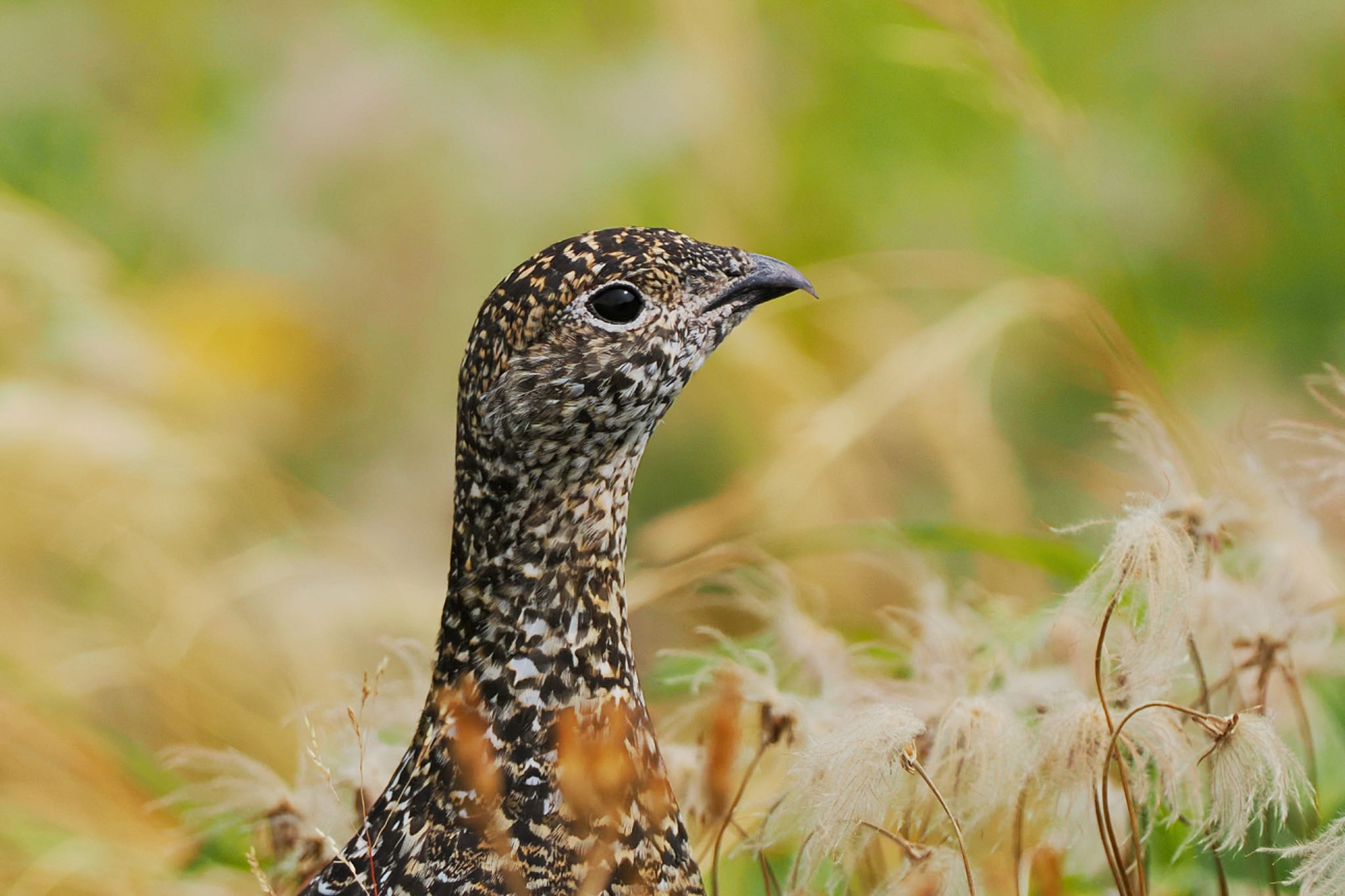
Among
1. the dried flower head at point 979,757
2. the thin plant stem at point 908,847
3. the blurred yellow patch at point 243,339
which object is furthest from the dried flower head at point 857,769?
the blurred yellow patch at point 243,339

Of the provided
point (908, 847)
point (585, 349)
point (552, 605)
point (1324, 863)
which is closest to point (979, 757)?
point (908, 847)

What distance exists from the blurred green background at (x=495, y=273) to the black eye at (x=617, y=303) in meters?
1.00

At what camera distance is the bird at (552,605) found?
58.8 inches

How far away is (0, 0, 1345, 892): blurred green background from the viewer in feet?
9.84

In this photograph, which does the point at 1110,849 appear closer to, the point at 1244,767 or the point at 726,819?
the point at 1244,767

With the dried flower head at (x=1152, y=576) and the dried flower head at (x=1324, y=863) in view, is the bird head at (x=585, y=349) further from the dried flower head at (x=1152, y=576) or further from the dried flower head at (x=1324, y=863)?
the dried flower head at (x=1324, y=863)

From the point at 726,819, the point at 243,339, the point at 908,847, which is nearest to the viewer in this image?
the point at 908,847

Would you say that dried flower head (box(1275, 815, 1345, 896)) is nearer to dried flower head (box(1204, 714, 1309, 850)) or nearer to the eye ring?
dried flower head (box(1204, 714, 1309, 850))

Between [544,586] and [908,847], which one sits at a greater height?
[544,586]

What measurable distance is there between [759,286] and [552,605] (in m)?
0.47

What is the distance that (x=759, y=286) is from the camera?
1676 millimetres

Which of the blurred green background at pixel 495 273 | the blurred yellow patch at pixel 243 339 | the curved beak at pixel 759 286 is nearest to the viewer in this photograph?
the curved beak at pixel 759 286

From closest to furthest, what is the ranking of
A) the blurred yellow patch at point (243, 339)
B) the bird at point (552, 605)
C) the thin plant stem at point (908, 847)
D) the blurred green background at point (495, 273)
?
the thin plant stem at point (908, 847)
the bird at point (552, 605)
the blurred green background at point (495, 273)
the blurred yellow patch at point (243, 339)

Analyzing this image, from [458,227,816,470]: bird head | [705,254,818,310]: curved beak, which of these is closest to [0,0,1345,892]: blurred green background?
[705,254,818,310]: curved beak
